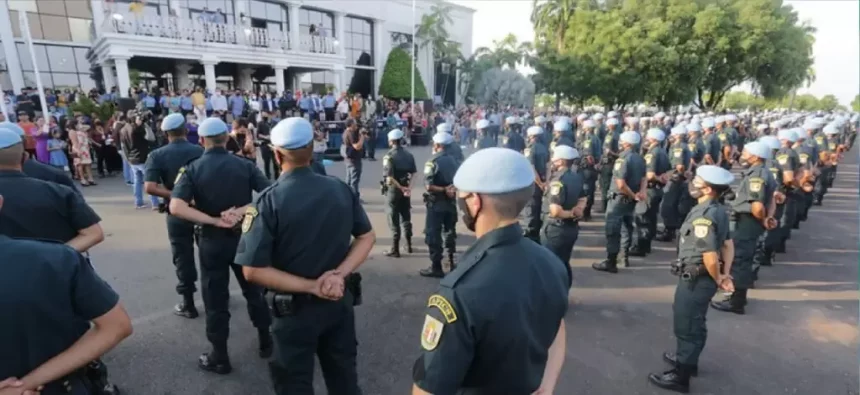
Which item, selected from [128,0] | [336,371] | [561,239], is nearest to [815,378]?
[561,239]

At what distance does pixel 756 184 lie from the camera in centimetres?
554

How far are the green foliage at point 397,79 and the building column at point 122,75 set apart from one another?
52.8 ft

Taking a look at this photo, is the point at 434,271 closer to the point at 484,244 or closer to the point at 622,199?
the point at 622,199

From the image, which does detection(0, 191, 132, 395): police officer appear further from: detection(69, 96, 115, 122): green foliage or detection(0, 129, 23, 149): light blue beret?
detection(69, 96, 115, 122): green foliage

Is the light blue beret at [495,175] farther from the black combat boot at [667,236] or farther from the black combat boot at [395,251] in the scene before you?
the black combat boot at [667,236]

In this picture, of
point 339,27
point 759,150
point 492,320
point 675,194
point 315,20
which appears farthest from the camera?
point 339,27

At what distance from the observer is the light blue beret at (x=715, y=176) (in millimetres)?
3951

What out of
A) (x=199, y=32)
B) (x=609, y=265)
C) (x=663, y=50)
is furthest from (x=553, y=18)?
(x=609, y=265)

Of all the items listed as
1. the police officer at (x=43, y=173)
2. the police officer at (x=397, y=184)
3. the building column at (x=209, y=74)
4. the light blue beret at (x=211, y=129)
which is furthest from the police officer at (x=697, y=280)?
the building column at (x=209, y=74)

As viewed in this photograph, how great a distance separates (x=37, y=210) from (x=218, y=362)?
5.95 feet

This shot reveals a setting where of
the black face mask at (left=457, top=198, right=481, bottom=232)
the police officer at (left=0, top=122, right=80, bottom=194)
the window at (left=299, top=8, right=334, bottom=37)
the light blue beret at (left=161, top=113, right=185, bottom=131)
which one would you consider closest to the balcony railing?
the window at (left=299, top=8, right=334, bottom=37)

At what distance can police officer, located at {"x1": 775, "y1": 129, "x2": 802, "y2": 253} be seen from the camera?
7.04 m

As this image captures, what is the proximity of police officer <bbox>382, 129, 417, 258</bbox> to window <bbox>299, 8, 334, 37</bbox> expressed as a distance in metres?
20.9

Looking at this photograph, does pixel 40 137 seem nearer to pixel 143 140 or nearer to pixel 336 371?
pixel 143 140
